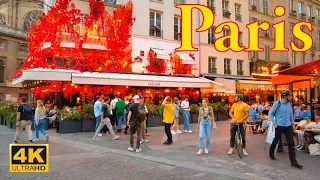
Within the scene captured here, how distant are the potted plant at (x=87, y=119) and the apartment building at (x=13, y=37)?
25437mm

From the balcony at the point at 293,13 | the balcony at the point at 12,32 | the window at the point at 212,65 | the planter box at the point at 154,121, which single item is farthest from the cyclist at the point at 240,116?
the balcony at the point at 12,32

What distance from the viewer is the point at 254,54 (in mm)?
27453

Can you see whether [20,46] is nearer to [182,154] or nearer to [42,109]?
[42,109]

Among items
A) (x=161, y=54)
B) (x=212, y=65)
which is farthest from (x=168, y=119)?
(x=212, y=65)

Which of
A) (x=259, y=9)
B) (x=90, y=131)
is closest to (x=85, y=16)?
(x=90, y=131)

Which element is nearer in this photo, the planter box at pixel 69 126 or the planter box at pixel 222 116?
the planter box at pixel 69 126

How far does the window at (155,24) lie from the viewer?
70.9ft

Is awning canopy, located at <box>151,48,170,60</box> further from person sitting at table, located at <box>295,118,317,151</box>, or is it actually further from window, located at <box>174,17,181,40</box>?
person sitting at table, located at <box>295,118,317,151</box>

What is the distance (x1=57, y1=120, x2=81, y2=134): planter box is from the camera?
11.8m

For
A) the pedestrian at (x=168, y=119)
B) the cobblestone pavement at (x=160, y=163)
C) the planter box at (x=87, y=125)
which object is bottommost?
the cobblestone pavement at (x=160, y=163)

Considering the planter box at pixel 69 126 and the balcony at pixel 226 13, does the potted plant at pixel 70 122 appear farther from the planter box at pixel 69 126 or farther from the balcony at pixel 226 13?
the balcony at pixel 226 13

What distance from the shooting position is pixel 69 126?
11969 mm

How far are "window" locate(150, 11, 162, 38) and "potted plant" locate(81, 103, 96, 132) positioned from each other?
10716mm

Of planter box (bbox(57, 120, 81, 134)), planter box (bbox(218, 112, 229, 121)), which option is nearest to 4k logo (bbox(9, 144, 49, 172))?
planter box (bbox(57, 120, 81, 134))
